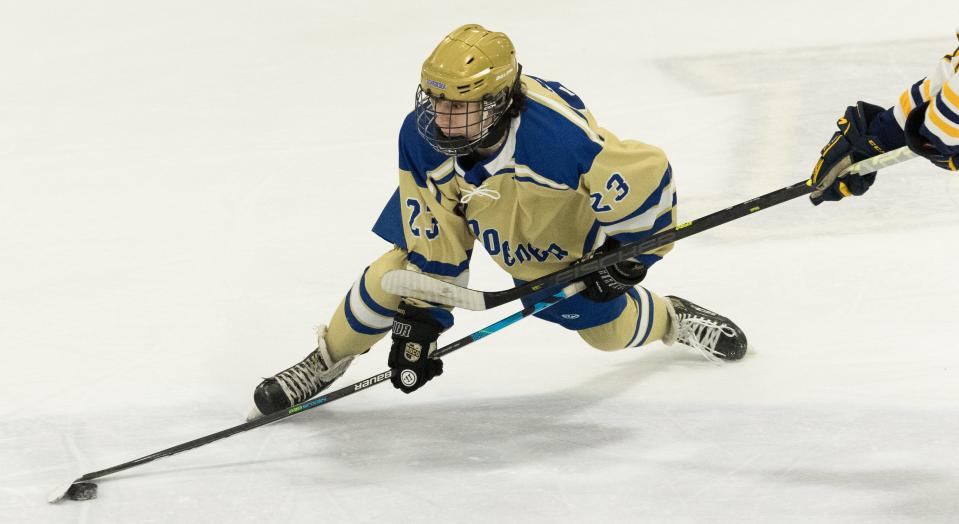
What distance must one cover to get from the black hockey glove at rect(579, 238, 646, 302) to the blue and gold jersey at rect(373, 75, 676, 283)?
44 millimetres

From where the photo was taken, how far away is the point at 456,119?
2447 mm

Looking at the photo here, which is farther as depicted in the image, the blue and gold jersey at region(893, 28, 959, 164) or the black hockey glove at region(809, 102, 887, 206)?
A: the black hockey glove at region(809, 102, 887, 206)

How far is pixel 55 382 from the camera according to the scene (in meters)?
3.13

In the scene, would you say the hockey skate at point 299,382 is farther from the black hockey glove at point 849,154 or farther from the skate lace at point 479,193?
the black hockey glove at point 849,154

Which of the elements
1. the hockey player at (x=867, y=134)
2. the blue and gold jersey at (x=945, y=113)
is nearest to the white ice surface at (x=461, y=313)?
the hockey player at (x=867, y=134)

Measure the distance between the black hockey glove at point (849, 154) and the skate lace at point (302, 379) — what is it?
131 centimetres

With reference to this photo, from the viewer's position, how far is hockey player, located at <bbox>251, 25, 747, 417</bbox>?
2.46 metres

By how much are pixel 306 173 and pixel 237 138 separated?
1.79 feet

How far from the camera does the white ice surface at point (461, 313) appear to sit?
101 inches

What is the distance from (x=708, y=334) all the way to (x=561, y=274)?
0.60 meters

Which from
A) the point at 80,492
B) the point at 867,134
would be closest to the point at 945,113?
the point at 867,134

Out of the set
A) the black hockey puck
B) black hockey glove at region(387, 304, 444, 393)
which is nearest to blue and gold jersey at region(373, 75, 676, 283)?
black hockey glove at region(387, 304, 444, 393)

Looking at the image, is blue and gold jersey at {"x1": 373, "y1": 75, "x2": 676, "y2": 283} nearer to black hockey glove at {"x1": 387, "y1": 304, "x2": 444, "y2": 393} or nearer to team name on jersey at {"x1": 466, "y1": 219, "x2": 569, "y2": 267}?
team name on jersey at {"x1": 466, "y1": 219, "x2": 569, "y2": 267}

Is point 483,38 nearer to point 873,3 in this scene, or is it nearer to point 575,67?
point 575,67
